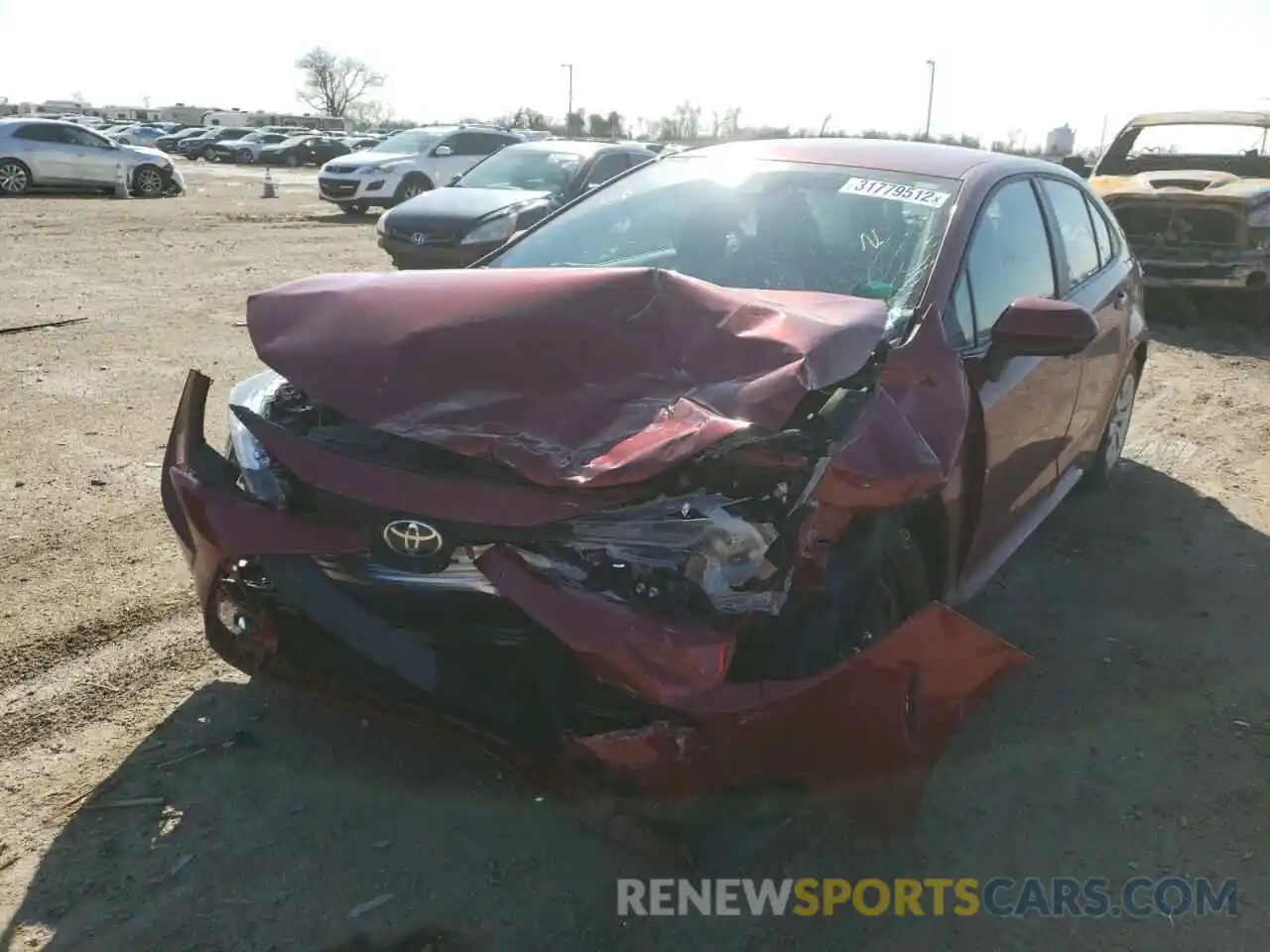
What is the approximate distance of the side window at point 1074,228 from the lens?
4492 mm

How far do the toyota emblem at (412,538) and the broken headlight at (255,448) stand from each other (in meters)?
0.36

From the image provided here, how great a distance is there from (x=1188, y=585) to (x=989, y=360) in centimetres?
187

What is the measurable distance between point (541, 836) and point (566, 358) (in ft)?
4.10

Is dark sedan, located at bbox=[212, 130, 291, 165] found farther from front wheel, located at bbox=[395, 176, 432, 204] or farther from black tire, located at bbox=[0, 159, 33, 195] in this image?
front wheel, located at bbox=[395, 176, 432, 204]

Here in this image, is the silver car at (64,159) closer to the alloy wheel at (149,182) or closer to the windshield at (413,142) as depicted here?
the alloy wheel at (149,182)

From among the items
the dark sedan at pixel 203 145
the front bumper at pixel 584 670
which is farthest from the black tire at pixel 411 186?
the dark sedan at pixel 203 145

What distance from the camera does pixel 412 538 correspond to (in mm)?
2391

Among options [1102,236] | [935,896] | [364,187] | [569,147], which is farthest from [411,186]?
[935,896]

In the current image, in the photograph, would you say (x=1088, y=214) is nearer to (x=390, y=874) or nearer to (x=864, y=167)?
(x=864, y=167)

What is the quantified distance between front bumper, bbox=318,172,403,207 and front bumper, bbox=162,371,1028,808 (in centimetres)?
1788

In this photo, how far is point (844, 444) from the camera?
2.44 m

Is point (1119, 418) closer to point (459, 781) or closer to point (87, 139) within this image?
point (459, 781)

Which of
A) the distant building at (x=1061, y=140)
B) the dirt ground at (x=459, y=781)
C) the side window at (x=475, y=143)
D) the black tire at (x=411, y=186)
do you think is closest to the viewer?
the dirt ground at (x=459, y=781)

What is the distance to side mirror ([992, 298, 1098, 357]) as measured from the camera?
3199 mm
